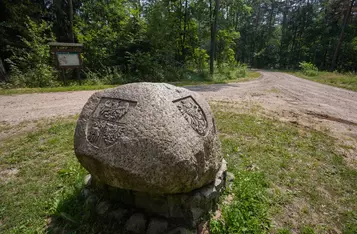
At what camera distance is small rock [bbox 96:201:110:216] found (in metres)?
1.98

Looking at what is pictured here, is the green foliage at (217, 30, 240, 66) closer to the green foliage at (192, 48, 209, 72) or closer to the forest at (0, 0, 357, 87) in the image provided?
the forest at (0, 0, 357, 87)

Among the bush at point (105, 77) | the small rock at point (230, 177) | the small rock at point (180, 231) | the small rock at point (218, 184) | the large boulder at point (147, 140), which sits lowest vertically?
the small rock at point (230, 177)

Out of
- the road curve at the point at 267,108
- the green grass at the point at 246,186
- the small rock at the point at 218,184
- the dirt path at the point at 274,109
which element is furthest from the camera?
the road curve at the point at 267,108

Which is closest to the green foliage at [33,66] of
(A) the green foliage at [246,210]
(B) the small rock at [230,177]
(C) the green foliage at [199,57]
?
(B) the small rock at [230,177]

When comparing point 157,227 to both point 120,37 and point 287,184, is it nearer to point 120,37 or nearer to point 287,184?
point 287,184

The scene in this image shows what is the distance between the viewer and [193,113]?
198 cm

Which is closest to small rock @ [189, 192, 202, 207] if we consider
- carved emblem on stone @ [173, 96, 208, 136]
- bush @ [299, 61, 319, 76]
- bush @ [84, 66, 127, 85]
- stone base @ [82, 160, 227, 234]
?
stone base @ [82, 160, 227, 234]

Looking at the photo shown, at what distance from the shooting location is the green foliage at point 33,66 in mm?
8305

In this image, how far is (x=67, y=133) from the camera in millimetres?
4059

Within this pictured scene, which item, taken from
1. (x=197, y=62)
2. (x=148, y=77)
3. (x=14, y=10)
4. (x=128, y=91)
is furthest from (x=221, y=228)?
(x=197, y=62)

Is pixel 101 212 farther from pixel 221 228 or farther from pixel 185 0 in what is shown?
pixel 185 0

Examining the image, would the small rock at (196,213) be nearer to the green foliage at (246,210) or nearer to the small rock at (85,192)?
the green foliage at (246,210)

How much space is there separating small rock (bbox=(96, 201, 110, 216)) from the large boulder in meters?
0.43

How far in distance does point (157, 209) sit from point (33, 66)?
424 inches
